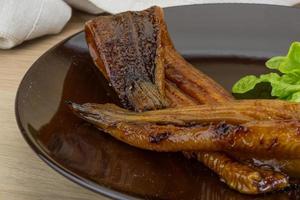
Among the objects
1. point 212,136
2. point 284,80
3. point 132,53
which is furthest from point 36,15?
point 212,136

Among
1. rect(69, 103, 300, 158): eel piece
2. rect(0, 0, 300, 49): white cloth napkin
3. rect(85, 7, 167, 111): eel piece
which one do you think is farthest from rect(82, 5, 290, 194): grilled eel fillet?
rect(0, 0, 300, 49): white cloth napkin

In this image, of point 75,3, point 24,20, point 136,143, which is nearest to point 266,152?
point 136,143

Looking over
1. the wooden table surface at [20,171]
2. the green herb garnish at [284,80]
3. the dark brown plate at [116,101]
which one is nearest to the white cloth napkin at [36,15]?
the wooden table surface at [20,171]

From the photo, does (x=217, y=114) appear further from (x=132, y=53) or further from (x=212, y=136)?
(x=132, y=53)

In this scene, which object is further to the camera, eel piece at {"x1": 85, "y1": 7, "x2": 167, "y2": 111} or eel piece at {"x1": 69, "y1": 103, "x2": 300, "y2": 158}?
eel piece at {"x1": 85, "y1": 7, "x2": 167, "y2": 111}

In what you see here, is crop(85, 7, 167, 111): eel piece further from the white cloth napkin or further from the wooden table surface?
the white cloth napkin
